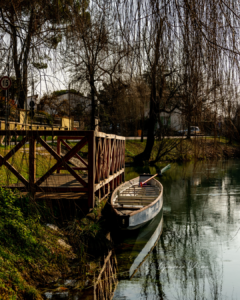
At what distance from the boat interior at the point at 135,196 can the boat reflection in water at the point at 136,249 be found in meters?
0.59

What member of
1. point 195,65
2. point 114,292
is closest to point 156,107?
point 195,65

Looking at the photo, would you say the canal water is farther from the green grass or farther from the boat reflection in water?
the green grass

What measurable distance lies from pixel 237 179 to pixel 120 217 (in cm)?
1274

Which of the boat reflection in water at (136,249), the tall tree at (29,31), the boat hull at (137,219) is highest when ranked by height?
the tall tree at (29,31)

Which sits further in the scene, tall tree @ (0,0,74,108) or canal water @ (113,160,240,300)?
canal water @ (113,160,240,300)

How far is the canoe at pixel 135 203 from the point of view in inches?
289

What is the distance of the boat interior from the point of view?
28.4 ft

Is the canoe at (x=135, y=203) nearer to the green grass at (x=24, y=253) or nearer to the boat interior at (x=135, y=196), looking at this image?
the boat interior at (x=135, y=196)

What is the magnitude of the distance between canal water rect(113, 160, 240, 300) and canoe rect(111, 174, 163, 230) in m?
0.41

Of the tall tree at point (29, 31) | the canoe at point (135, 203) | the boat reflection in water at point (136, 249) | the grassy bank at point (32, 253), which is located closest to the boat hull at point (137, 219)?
the canoe at point (135, 203)

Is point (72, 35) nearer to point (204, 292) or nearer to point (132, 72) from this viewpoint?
point (132, 72)

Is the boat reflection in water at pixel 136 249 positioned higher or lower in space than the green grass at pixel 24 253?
lower

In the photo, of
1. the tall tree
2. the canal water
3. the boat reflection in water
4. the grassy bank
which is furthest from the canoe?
the tall tree

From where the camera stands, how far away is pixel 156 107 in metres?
2.92
